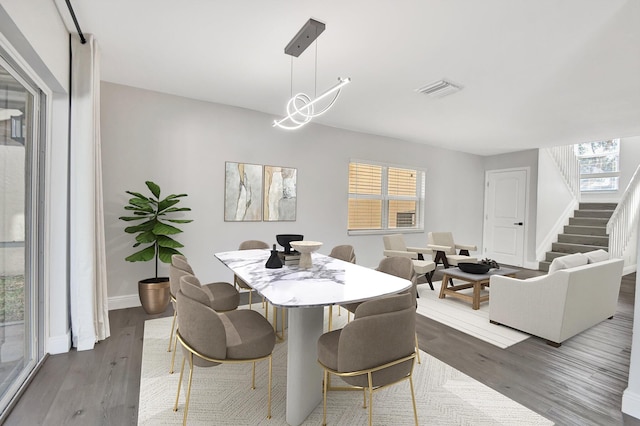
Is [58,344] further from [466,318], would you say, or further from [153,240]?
[466,318]

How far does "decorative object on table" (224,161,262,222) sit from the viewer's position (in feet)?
14.0

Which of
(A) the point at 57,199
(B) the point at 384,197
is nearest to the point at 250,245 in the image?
(A) the point at 57,199

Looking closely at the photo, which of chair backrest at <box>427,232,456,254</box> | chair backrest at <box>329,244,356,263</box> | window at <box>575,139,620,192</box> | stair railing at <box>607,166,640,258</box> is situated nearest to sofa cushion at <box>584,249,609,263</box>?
chair backrest at <box>427,232,456,254</box>

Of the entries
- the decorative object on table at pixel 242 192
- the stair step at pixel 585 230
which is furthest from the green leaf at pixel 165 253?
the stair step at pixel 585 230

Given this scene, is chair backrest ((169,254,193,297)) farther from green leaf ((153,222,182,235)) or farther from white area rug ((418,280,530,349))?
white area rug ((418,280,530,349))

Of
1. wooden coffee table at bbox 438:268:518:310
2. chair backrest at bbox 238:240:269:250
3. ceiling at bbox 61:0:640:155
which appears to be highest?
ceiling at bbox 61:0:640:155

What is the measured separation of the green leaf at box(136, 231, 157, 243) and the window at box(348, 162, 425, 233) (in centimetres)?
321

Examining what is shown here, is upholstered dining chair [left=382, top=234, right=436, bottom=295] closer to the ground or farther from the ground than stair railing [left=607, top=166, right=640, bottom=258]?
closer to the ground

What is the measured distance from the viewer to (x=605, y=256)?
11.8 feet

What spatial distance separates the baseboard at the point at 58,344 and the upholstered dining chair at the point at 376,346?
2.37 meters

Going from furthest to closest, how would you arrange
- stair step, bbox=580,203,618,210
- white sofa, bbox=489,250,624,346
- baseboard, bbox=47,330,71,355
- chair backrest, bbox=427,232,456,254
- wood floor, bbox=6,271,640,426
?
stair step, bbox=580,203,618,210 → chair backrest, bbox=427,232,456,254 → white sofa, bbox=489,250,624,346 → baseboard, bbox=47,330,71,355 → wood floor, bbox=6,271,640,426

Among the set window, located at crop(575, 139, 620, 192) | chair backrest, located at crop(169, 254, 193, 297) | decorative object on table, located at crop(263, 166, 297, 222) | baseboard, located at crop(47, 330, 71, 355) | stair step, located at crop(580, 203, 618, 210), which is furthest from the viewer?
window, located at crop(575, 139, 620, 192)

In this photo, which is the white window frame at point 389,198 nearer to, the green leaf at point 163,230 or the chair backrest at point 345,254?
the chair backrest at point 345,254

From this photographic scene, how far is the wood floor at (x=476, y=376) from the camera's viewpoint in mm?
1840
